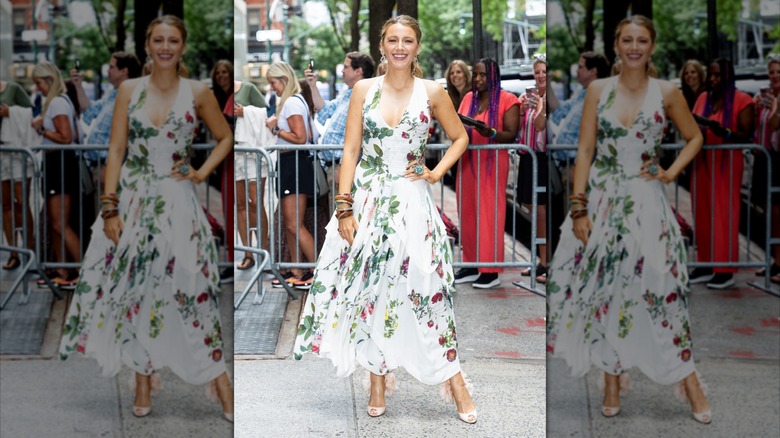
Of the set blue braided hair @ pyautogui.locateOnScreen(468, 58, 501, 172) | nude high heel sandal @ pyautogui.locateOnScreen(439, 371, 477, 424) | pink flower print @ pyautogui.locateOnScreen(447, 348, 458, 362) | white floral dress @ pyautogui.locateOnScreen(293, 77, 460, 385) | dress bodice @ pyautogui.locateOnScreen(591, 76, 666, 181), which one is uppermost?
blue braided hair @ pyautogui.locateOnScreen(468, 58, 501, 172)

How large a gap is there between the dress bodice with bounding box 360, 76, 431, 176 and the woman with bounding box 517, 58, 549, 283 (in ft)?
0.89

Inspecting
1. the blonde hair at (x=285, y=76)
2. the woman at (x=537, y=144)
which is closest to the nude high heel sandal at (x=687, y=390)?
the woman at (x=537, y=144)

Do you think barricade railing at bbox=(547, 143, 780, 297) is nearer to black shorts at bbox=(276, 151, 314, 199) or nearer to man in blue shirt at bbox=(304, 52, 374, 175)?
man in blue shirt at bbox=(304, 52, 374, 175)

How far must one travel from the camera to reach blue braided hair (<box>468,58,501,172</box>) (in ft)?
9.49

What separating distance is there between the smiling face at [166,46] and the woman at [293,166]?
0.25m

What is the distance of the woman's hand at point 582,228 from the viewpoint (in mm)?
2838

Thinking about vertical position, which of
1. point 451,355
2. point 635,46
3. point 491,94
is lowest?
point 451,355

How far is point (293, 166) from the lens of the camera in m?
3.01

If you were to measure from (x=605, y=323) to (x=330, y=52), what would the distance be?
104 cm

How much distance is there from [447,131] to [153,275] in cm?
90

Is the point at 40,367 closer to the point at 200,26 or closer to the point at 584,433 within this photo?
the point at 200,26

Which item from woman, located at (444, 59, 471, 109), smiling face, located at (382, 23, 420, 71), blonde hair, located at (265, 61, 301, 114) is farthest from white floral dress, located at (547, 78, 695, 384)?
blonde hair, located at (265, 61, 301, 114)

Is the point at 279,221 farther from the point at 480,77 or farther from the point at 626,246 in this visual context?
the point at 626,246

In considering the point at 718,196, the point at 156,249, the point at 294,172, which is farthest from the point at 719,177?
the point at 156,249
